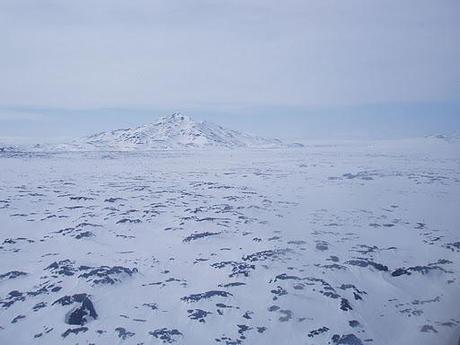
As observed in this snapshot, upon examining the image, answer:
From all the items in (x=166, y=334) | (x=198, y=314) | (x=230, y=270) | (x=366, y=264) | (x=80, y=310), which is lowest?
(x=166, y=334)

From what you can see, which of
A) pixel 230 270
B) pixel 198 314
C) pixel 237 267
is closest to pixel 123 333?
pixel 198 314

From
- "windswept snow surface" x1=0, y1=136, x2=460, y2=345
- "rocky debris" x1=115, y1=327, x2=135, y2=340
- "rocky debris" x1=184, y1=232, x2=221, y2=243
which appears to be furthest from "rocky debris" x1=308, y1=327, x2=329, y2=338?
"rocky debris" x1=184, y1=232, x2=221, y2=243

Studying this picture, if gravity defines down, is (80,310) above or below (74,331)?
above

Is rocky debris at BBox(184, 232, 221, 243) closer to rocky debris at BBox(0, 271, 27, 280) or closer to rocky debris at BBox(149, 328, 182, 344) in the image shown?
rocky debris at BBox(0, 271, 27, 280)

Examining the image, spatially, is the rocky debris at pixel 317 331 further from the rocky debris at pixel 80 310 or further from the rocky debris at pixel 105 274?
the rocky debris at pixel 105 274

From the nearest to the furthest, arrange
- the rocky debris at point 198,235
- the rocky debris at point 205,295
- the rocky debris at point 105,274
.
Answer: the rocky debris at point 205,295 → the rocky debris at point 105,274 → the rocky debris at point 198,235

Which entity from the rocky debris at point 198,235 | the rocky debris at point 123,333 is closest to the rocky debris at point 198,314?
the rocky debris at point 123,333

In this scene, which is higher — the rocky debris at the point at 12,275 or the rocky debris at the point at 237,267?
the rocky debris at the point at 237,267

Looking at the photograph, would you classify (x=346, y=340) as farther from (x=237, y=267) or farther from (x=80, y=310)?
(x=80, y=310)

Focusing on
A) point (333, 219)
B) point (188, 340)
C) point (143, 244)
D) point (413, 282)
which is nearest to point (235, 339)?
point (188, 340)
